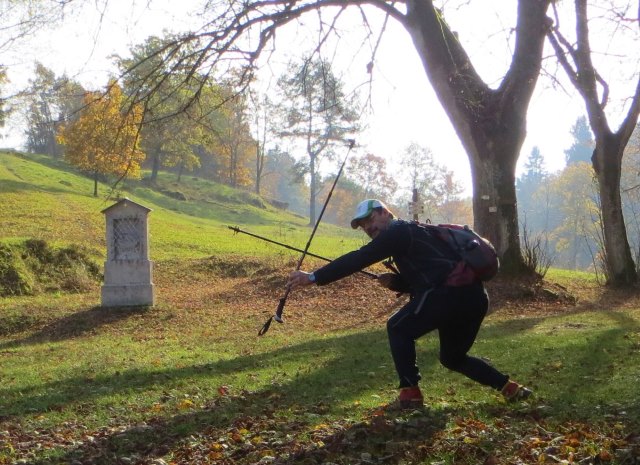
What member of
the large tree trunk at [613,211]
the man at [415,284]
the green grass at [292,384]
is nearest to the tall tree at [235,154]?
the large tree trunk at [613,211]

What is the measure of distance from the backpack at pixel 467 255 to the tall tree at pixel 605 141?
13.7 meters

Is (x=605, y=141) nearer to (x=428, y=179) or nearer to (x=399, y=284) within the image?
(x=399, y=284)

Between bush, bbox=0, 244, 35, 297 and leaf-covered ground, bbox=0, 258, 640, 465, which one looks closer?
leaf-covered ground, bbox=0, 258, 640, 465

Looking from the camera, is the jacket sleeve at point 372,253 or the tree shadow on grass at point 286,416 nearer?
the tree shadow on grass at point 286,416

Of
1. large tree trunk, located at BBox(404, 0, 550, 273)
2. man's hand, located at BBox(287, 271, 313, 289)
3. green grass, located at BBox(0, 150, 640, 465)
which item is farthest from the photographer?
large tree trunk, located at BBox(404, 0, 550, 273)

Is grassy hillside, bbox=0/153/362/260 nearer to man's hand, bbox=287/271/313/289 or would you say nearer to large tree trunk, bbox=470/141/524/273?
large tree trunk, bbox=470/141/524/273

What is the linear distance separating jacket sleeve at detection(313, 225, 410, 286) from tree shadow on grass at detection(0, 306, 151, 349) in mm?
9711

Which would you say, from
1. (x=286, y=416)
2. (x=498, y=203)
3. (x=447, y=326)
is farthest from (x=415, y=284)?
(x=498, y=203)

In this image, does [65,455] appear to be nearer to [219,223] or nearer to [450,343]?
[450,343]

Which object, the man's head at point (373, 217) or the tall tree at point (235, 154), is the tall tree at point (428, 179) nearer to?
the tall tree at point (235, 154)

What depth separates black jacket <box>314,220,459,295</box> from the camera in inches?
207

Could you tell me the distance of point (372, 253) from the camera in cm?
528

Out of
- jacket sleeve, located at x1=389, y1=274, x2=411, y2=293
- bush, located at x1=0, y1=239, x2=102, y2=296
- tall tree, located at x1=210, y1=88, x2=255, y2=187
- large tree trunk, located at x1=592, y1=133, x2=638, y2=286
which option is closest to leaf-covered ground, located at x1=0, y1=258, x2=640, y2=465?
jacket sleeve, located at x1=389, y1=274, x2=411, y2=293

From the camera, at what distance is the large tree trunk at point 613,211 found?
17.4 metres
